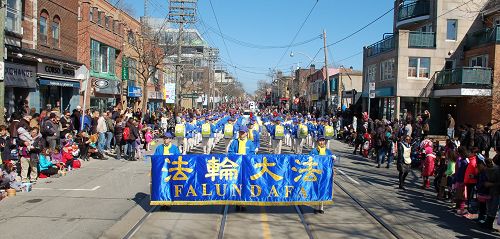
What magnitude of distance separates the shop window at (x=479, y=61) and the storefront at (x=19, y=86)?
87.5ft

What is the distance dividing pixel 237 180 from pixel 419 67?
90.3 feet

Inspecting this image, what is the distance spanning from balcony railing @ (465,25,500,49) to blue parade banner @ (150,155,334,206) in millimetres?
23582

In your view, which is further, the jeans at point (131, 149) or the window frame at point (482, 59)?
the window frame at point (482, 59)

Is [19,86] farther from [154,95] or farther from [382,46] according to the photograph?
[154,95]

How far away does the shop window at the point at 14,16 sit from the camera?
65.9 feet

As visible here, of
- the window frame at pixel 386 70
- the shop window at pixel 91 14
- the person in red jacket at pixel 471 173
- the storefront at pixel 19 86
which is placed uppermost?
the shop window at pixel 91 14

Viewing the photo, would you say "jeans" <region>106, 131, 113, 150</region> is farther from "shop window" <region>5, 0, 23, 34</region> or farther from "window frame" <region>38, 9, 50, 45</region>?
"window frame" <region>38, 9, 50, 45</region>

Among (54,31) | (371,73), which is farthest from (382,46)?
(54,31)

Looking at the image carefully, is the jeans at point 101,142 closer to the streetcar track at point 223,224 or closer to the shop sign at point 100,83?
the streetcar track at point 223,224

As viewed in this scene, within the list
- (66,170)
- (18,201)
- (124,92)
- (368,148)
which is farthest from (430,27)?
(18,201)

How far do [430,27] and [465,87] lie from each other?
6.69 metres

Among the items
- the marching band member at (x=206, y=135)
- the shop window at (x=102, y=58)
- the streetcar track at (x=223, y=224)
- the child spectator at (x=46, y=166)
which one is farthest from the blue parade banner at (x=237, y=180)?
the shop window at (x=102, y=58)

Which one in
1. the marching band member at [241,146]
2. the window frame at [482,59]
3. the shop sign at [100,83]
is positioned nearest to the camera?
the marching band member at [241,146]

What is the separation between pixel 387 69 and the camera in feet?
117
